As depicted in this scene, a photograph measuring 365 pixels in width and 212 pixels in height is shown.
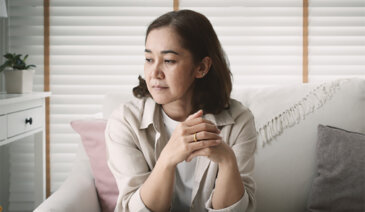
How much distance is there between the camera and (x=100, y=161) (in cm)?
146

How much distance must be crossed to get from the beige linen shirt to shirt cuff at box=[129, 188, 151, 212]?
0.03 meters

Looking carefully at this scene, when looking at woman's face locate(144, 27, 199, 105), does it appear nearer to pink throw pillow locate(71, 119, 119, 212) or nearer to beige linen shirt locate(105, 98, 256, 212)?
beige linen shirt locate(105, 98, 256, 212)

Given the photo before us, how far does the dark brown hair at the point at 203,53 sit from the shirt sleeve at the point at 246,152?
89 millimetres

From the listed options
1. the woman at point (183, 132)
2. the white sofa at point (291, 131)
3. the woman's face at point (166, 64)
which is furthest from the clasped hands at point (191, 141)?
the white sofa at point (291, 131)

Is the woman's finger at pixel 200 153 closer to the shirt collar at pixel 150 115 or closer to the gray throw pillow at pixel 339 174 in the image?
the shirt collar at pixel 150 115

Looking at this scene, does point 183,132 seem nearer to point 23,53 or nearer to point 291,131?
point 291,131

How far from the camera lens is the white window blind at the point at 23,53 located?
2.55 metres

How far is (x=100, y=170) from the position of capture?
4.76 feet

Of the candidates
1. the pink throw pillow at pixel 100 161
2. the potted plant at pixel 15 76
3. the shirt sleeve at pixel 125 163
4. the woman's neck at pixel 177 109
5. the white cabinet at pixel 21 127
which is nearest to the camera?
the shirt sleeve at pixel 125 163

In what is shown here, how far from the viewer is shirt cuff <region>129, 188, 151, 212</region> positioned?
1.11 m

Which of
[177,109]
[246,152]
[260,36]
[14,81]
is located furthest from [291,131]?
[14,81]

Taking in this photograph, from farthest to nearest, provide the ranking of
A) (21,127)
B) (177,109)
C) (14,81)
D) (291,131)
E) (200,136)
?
(14,81) < (21,127) < (291,131) < (177,109) < (200,136)

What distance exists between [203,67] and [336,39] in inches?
66.7

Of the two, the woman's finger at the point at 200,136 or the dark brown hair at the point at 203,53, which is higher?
the dark brown hair at the point at 203,53
